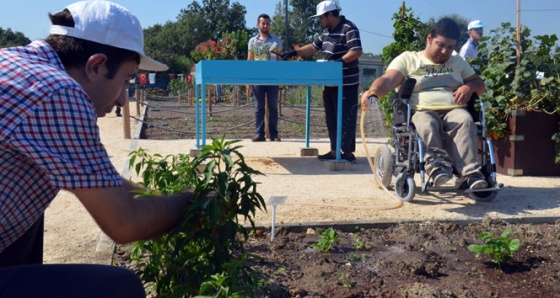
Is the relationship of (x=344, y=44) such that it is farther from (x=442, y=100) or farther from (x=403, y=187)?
(x=403, y=187)

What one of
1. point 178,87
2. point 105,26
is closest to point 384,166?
point 105,26

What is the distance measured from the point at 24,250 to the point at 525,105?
6006mm

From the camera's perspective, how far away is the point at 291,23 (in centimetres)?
8100

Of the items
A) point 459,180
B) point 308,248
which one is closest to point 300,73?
point 459,180

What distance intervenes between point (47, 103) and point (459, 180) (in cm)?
434

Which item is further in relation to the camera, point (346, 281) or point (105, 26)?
point (346, 281)

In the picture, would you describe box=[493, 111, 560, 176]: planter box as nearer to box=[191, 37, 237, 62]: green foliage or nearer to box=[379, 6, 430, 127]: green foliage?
box=[379, 6, 430, 127]: green foliage

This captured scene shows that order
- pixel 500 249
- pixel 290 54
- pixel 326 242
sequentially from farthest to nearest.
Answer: pixel 290 54, pixel 326 242, pixel 500 249

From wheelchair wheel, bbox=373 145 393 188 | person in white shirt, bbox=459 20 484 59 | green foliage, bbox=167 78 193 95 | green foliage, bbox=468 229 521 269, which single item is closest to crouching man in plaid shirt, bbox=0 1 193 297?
green foliage, bbox=468 229 521 269

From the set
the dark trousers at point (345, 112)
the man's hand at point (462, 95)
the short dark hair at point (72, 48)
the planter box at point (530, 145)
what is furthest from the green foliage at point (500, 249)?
the dark trousers at point (345, 112)

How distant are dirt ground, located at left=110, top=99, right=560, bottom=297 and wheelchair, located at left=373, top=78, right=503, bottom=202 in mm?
617

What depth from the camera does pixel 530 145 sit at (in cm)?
700

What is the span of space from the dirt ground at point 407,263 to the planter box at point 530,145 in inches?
89.9

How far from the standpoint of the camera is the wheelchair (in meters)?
5.38
